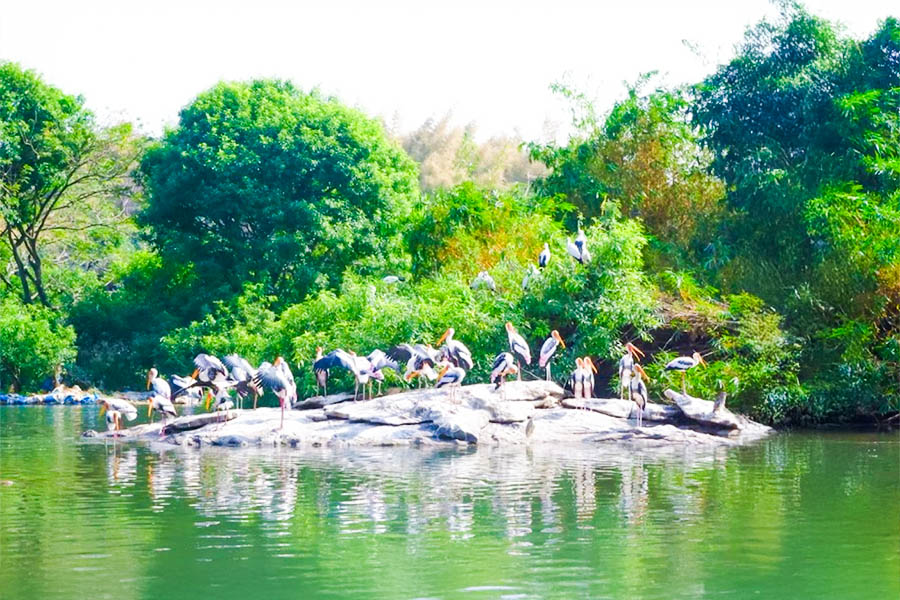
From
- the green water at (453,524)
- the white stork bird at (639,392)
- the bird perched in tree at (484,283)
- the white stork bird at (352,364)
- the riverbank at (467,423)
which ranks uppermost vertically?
the bird perched in tree at (484,283)

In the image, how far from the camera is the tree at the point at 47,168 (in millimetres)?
36219

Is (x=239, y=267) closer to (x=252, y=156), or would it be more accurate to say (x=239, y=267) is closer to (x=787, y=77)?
(x=252, y=156)

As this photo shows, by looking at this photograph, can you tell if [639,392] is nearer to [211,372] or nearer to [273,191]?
[211,372]

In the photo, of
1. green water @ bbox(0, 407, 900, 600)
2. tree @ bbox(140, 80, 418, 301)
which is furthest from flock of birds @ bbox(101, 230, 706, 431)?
tree @ bbox(140, 80, 418, 301)

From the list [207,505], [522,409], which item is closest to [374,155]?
[522,409]

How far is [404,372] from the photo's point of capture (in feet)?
73.9

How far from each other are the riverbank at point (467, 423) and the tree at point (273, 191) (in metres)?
13.3

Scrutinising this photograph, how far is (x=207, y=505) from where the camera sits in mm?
12734

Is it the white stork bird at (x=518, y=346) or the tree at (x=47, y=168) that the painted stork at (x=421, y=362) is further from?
the tree at (x=47, y=168)

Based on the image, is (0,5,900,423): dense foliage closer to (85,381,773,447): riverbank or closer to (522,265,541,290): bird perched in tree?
(522,265,541,290): bird perched in tree

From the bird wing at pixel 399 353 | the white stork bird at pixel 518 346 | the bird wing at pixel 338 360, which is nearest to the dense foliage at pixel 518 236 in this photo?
the bird wing at pixel 399 353

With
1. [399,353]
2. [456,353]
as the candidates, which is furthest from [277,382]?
[399,353]

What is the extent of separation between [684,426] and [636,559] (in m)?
10.6

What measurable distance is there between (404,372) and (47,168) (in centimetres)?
1845
